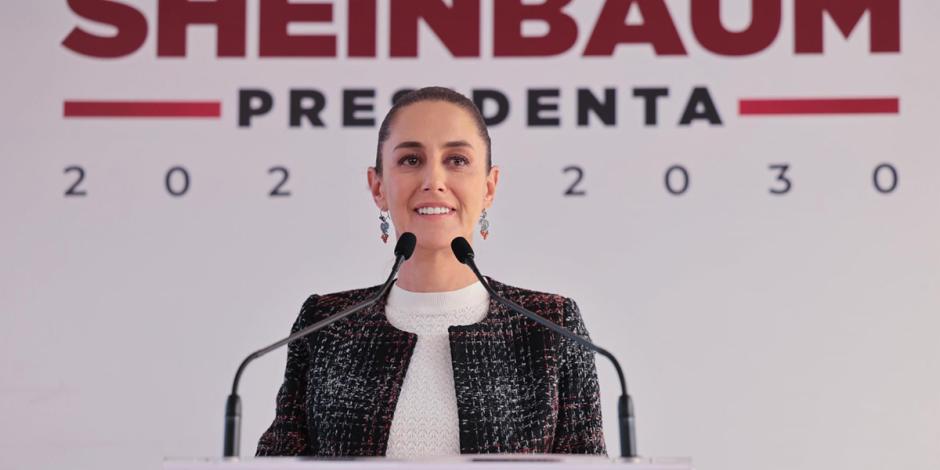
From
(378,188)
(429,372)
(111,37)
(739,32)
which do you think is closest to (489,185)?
(378,188)

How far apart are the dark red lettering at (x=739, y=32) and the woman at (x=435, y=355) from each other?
4.28 ft

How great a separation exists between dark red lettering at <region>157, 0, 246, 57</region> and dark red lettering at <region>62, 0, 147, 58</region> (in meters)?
0.07

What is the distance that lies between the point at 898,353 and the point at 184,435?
2141 millimetres

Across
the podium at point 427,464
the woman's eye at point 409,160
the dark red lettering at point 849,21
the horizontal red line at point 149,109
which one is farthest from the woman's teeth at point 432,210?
the dark red lettering at point 849,21

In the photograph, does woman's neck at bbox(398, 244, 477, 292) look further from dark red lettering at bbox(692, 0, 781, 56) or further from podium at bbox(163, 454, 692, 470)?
dark red lettering at bbox(692, 0, 781, 56)

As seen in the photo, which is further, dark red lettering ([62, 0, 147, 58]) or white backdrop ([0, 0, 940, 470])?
dark red lettering ([62, 0, 147, 58])

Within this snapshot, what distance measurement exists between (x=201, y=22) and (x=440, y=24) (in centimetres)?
75

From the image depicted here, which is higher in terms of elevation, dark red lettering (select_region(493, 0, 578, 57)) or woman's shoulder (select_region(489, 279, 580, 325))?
dark red lettering (select_region(493, 0, 578, 57))

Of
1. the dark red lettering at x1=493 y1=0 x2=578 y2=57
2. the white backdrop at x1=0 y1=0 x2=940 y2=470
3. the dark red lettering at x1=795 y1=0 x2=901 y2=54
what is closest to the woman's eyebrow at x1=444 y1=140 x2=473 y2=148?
the white backdrop at x1=0 y1=0 x2=940 y2=470

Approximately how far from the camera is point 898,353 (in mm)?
3592

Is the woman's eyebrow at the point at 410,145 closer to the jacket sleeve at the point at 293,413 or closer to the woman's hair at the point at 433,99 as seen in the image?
the woman's hair at the point at 433,99

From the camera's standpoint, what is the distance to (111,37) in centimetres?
383

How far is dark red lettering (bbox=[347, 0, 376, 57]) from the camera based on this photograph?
378cm

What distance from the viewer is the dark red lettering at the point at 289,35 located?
379cm
